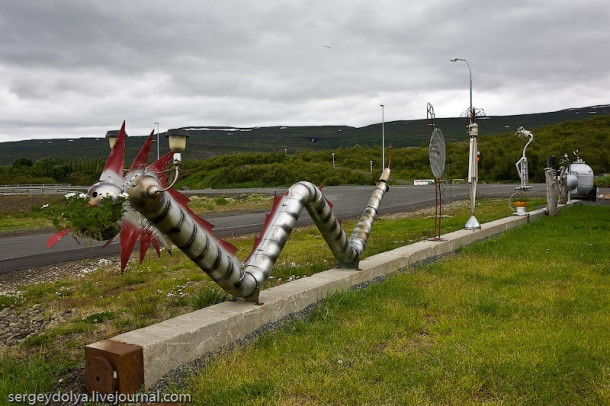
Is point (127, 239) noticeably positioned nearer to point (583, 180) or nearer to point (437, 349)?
point (437, 349)

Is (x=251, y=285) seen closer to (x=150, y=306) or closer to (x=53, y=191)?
(x=150, y=306)

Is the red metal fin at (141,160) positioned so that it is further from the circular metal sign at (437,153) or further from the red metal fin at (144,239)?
the circular metal sign at (437,153)

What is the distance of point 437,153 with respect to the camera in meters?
9.98

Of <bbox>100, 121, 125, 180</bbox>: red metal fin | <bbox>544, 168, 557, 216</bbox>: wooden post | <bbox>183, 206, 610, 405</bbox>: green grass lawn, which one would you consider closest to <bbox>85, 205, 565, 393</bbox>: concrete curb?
<bbox>183, 206, 610, 405</bbox>: green grass lawn

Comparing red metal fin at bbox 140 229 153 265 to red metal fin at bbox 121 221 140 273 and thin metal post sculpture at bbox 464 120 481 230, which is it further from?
thin metal post sculpture at bbox 464 120 481 230

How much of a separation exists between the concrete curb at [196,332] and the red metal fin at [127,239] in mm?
565

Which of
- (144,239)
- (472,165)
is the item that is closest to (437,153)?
(472,165)

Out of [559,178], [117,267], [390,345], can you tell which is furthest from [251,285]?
[559,178]

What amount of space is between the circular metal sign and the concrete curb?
3.78 meters

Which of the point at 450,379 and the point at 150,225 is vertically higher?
the point at 150,225

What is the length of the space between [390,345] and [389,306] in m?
1.10

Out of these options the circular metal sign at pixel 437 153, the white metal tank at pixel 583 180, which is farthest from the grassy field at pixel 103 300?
the white metal tank at pixel 583 180

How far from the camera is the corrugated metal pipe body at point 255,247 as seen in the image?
3.41 meters

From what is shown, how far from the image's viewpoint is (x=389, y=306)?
5434 mm
